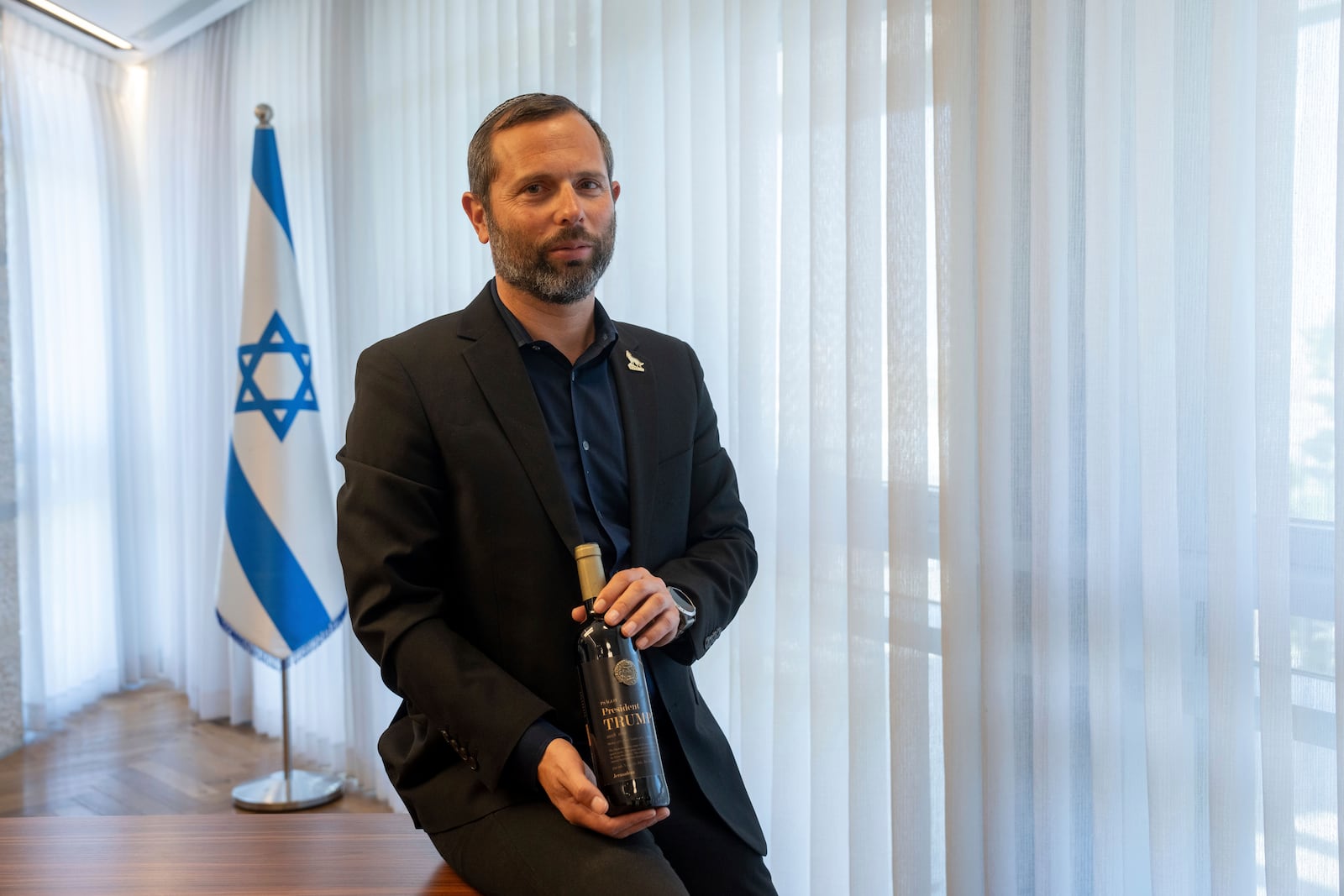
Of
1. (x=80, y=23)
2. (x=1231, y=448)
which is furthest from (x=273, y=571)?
(x=1231, y=448)

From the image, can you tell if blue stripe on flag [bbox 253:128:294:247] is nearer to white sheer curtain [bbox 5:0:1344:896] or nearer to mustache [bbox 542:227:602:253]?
white sheer curtain [bbox 5:0:1344:896]

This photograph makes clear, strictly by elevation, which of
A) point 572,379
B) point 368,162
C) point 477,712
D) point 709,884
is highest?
point 368,162

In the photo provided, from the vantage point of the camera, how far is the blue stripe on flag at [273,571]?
3.74 metres

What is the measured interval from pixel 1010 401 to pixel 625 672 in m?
1.00

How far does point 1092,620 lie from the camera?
187cm

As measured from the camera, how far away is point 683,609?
1.54 m

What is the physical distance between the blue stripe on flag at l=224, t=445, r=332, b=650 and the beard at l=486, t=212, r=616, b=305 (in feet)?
8.06

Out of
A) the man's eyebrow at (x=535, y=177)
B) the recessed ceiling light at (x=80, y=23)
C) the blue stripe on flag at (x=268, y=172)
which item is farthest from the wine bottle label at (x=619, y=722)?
the recessed ceiling light at (x=80, y=23)

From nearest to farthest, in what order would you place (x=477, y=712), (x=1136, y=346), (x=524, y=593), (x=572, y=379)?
(x=477, y=712), (x=524, y=593), (x=572, y=379), (x=1136, y=346)

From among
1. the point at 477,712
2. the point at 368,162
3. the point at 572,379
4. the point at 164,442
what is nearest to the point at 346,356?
the point at 368,162

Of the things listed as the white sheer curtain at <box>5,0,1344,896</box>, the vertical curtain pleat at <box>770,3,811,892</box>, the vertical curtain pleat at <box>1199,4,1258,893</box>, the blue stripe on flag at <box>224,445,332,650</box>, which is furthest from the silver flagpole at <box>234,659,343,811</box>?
the vertical curtain pleat at <box>1199,4,1258,893</box>

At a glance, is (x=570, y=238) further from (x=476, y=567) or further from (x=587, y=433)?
(x=476, y=567)

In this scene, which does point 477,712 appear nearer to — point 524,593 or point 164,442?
point 524,593

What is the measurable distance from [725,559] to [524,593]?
1.11 ft
